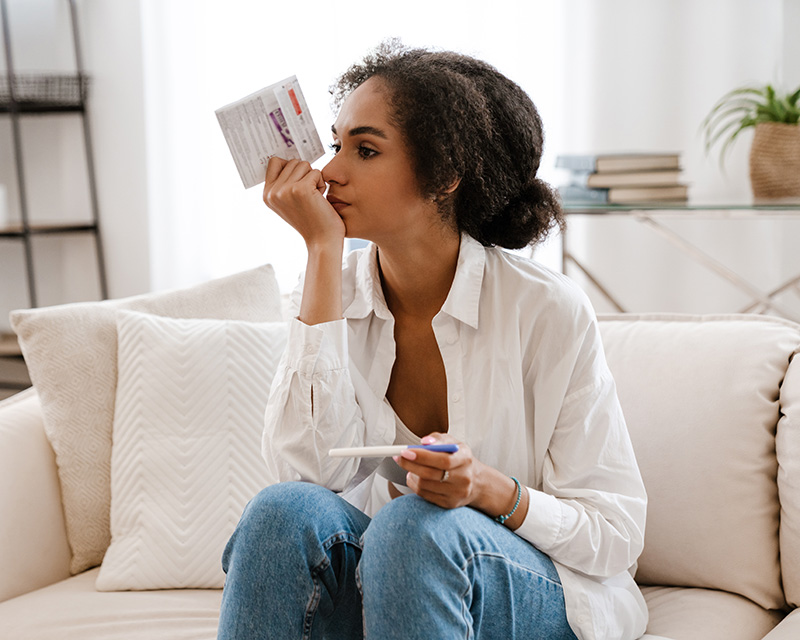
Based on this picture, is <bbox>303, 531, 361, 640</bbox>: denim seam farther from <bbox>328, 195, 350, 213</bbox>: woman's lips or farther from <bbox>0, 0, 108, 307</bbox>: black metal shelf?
<bbox>0, 0, 108, 307</bbox>: black metal shelf

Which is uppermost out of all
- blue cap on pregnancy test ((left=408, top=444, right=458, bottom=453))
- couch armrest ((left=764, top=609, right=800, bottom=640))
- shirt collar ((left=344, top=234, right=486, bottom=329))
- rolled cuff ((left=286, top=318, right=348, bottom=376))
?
shirt collar ((left=344, top=234, right=486, bottom=329))

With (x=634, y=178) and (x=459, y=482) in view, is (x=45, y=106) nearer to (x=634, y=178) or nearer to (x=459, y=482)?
(x=634, y=178)

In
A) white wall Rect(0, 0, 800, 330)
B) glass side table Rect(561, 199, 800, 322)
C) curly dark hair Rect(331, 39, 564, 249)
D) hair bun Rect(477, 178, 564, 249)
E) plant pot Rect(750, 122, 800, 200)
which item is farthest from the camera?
white wall Rect(0, 0, 800, 330)

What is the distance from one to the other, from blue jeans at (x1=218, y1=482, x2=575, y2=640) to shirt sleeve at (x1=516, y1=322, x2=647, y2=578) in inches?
1.6

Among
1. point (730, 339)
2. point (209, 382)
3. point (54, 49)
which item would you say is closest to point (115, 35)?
point (54, 49)

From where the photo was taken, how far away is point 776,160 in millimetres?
2184

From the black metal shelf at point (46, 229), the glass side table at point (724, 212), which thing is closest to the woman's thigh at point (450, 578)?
the glass side table at point (724, 212)

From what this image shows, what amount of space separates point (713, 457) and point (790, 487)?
0.11m

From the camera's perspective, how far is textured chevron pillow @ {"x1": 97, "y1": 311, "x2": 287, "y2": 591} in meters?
1.46

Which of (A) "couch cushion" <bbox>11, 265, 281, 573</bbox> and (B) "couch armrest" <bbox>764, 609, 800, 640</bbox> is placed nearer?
(B) "couch armrest" <bbox>764, 609, 800, 640</bbox>

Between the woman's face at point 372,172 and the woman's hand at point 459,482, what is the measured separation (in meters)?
0.33

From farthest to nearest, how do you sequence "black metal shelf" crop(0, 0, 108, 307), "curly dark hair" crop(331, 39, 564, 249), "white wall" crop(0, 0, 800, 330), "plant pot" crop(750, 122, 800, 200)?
"black metal shelf" crop(0, 0, 108, 307)
"white wall" crop(0, 0, 800, 330)
"plant pot" crop(750, 122, 800, 200)
"curly dark hair" crop(331, 39, 564, 249)

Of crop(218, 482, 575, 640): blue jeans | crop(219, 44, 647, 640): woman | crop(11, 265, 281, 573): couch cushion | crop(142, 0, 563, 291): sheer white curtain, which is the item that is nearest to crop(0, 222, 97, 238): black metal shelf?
crop(142, 0, 563, 291): sheer white curtain

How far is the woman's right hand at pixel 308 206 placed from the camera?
1.24 m
